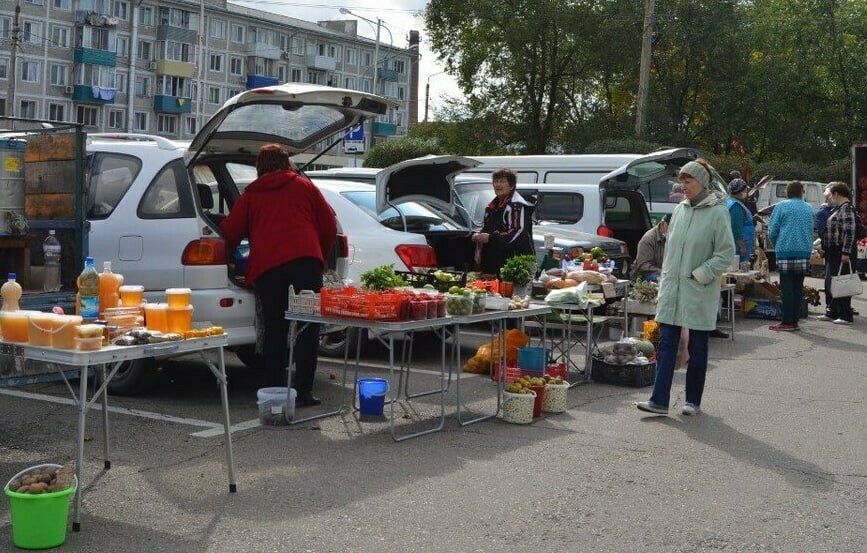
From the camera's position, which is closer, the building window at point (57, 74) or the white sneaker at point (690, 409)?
the white sneaker at point (690, 409)

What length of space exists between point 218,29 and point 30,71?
16.7m

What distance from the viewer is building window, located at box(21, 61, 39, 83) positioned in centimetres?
6819

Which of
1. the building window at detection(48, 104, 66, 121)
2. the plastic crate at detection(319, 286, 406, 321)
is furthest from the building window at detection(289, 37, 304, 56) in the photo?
the plastic crate at detection(319, 286, 406, 321)

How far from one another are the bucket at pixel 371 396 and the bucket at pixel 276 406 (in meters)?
0.57

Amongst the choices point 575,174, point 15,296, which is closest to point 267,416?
point 15,296

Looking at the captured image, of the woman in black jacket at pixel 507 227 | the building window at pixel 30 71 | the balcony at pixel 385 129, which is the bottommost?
the woman in black jacket at pixel 507 227

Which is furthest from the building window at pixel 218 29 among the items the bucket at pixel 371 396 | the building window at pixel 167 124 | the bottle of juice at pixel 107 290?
the bottle of juice at pixel 107 290

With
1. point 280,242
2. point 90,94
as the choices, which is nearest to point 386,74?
point 90,94

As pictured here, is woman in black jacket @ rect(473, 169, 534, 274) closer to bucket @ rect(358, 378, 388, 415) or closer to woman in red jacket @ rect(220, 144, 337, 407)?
woman in red jacket @ rect(220, 144, 337, 407)

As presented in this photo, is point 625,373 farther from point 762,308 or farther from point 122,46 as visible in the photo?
point 122,46

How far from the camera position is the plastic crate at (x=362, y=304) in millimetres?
7332

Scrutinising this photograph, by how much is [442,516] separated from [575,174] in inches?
525

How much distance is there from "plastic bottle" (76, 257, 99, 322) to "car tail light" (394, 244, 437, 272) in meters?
4.75

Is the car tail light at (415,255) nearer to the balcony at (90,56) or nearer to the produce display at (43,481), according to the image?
the produce display at (43,481)
